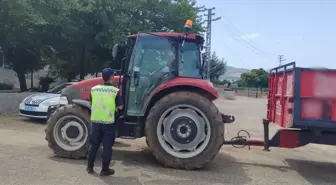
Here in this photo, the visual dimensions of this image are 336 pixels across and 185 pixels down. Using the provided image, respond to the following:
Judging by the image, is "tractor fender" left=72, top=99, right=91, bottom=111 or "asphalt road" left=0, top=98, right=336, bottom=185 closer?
"asphalt road" left=0, top=98, right=336, bottom=185

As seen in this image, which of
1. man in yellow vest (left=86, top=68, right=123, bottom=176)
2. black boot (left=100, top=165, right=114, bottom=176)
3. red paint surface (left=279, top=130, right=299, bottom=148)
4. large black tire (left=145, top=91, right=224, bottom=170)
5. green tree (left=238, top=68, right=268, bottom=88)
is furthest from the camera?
green tree (left=238, top=68, right=268, bottom=88)

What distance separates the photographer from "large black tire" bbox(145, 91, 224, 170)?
7293 millimetres

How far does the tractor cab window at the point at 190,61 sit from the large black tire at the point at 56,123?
2155mm

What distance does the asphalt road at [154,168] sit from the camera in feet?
21.1

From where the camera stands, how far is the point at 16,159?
7.47 meters

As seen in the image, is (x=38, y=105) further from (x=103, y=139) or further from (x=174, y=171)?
(x=174, y=171)

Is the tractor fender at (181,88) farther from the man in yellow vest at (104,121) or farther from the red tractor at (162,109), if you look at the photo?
the man in yellow vest at (104,121)

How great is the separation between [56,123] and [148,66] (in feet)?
7.17

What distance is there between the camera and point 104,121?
6688 millimetres

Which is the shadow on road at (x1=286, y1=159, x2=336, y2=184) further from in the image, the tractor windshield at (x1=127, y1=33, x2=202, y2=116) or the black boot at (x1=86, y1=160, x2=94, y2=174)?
the black boot at (x1=86, y1=160, x2=94, y2=174)

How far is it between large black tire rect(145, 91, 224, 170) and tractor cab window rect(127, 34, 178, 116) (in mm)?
407

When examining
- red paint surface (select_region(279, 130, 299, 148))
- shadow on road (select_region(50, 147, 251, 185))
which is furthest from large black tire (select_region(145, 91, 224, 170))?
red paint surface (select_region(279, 130, 299, 148))

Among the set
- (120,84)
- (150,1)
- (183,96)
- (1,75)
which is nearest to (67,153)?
(120,84)

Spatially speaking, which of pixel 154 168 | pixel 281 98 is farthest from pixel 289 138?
pixel 154 168
